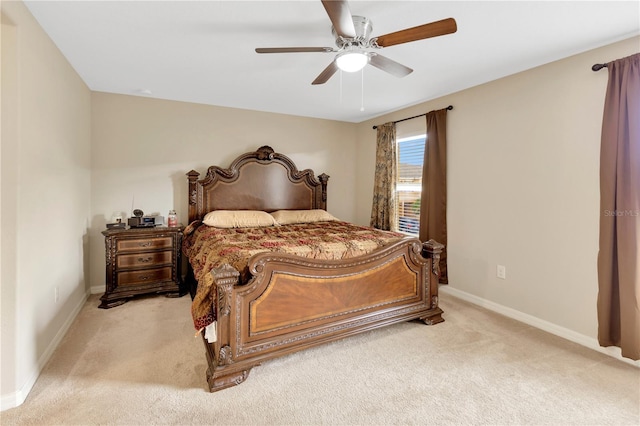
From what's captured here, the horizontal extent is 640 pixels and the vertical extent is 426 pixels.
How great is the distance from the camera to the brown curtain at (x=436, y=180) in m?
A: 3.59

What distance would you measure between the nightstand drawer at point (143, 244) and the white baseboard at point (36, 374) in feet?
2.25

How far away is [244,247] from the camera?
2457 millimetres

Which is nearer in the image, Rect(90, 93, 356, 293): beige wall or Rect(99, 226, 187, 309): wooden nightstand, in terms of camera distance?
Rect(99, 226, 187, 309): wooden nightstand

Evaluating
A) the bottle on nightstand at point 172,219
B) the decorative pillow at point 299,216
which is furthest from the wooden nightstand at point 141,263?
the decorative pillow at point 299,216

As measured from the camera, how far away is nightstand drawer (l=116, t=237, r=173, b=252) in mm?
3227

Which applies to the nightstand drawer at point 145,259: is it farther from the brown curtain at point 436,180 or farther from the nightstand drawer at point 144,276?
the brown curtain at point 436,180

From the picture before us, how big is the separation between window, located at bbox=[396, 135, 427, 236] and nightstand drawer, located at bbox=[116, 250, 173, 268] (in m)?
3.02

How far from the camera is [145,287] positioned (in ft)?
10.9

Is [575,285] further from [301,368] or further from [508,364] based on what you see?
[301,368]

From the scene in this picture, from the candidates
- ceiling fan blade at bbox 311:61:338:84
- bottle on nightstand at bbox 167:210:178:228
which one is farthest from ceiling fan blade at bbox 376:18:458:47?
bottle on nightstand at bbox 167:210:178:228

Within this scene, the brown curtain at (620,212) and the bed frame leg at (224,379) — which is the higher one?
the brown curtain at (620,212)

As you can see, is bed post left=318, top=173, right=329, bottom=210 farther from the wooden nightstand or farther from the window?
the wooden nightstand

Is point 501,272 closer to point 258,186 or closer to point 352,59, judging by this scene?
point 352,59

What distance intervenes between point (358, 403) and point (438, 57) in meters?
2.70
